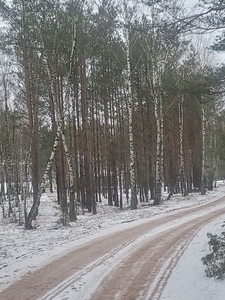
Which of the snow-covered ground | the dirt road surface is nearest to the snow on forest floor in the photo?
the snow-covered ground

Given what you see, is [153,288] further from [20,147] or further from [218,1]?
[20,147]

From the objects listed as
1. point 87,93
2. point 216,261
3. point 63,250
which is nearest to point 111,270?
point 216,261

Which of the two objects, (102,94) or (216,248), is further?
(102,94)

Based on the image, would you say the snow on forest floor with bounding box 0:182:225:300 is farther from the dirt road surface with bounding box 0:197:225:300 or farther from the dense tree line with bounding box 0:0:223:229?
the dense tree line with bounding box 0:0:223:229

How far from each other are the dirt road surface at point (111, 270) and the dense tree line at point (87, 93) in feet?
14.0

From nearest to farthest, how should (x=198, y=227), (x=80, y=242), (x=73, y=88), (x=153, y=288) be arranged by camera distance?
1. (x=153, y=288)
2. (x=80, y=242)
3. (x=198, y=227)
4. (x=73, y=88)

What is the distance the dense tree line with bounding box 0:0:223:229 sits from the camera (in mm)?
16922

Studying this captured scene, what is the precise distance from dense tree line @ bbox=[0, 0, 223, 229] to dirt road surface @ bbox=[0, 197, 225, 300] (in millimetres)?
4280

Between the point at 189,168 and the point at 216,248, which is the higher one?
the point at 189,168

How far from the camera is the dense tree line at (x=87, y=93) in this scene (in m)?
16.9

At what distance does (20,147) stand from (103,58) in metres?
10.3

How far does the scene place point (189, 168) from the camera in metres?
37.2

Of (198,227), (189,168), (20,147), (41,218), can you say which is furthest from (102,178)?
(198,227)

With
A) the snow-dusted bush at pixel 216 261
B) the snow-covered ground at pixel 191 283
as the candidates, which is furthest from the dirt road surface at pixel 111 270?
the snow-dusted bush at pixel 216 261
